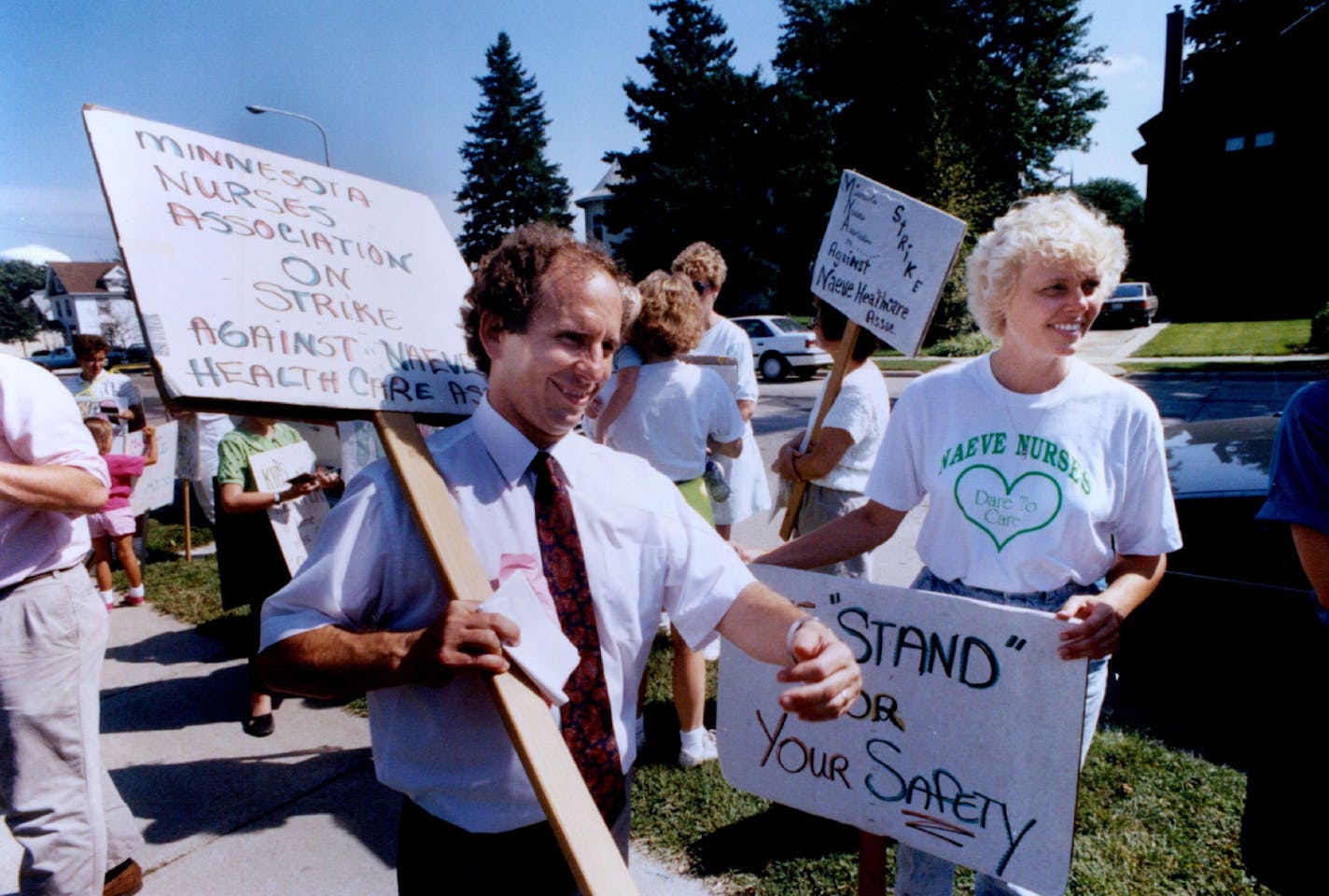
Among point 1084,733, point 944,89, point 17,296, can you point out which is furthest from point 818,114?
point 17,296

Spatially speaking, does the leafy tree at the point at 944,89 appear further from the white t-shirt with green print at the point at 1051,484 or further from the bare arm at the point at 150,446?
the white t-shirt with green print at the point at 1051,484

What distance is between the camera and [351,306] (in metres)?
1.61

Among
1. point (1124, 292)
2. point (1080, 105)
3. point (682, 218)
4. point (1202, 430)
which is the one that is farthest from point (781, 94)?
point (1202, 430)

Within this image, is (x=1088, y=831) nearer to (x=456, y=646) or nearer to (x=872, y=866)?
(x=872, y=866)

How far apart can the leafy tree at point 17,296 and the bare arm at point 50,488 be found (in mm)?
80492

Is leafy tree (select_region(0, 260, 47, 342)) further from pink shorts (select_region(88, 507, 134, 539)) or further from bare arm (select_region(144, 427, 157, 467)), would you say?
pink shorts (select_region(88, 507, 134, 539))

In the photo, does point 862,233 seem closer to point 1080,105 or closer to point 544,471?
point 544,471

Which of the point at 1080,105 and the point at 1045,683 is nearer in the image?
the point at 1045,683

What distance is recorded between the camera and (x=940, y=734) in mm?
1859

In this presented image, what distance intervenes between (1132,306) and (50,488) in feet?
98.2

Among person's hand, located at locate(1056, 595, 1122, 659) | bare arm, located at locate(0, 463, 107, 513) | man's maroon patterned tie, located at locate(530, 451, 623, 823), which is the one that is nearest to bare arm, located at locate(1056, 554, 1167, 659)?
person's hand, located at locate(1056, 595, 1122, 659)

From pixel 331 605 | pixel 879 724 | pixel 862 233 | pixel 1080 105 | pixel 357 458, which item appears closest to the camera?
pixel 331 605

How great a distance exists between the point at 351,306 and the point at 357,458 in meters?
2.81

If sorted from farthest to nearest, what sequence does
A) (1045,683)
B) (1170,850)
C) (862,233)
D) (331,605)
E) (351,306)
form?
1. (862,233)
2. (1170,850)
3. (1045,683)
4. (351,306)
5. (331,605)
